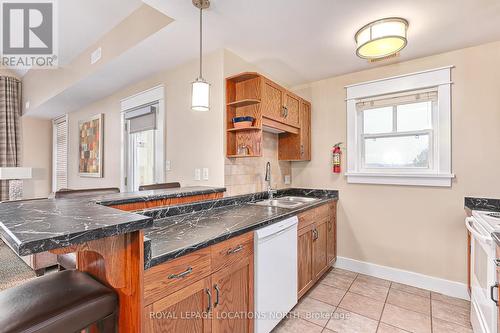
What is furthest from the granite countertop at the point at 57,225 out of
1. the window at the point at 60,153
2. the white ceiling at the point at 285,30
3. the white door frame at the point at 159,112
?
the window at the point at 60,153

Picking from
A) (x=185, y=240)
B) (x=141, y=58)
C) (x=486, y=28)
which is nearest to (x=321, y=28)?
(x=486, y=28)

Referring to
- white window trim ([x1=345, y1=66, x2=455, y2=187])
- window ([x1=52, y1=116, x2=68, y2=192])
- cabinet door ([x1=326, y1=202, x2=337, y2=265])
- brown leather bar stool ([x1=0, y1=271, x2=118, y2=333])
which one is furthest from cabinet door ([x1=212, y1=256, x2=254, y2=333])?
window ([x1=52, y1=116, x2=68, y2=192])

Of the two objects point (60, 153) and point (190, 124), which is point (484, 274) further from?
point (60, 153)

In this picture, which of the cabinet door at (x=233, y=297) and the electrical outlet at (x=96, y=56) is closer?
the cabinet door at (x=233, y=297)

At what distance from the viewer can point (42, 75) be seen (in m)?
4.20

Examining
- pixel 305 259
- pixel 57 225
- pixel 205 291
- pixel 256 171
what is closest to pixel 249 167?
pixel 256 171

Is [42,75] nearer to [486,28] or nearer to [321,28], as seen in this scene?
[321,28]

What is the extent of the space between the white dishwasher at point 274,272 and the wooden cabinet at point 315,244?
20 centimetres

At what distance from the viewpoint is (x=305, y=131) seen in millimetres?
3186

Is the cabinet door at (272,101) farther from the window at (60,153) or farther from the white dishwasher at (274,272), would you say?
the window at (60,153)

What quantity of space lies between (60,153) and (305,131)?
5.23 m

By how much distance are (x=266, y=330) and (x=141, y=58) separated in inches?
108

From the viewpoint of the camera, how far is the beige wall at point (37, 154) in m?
5.16

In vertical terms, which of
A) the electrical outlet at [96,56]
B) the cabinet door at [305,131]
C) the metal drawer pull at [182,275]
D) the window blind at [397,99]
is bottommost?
the metal drawer pull at [182,275]
